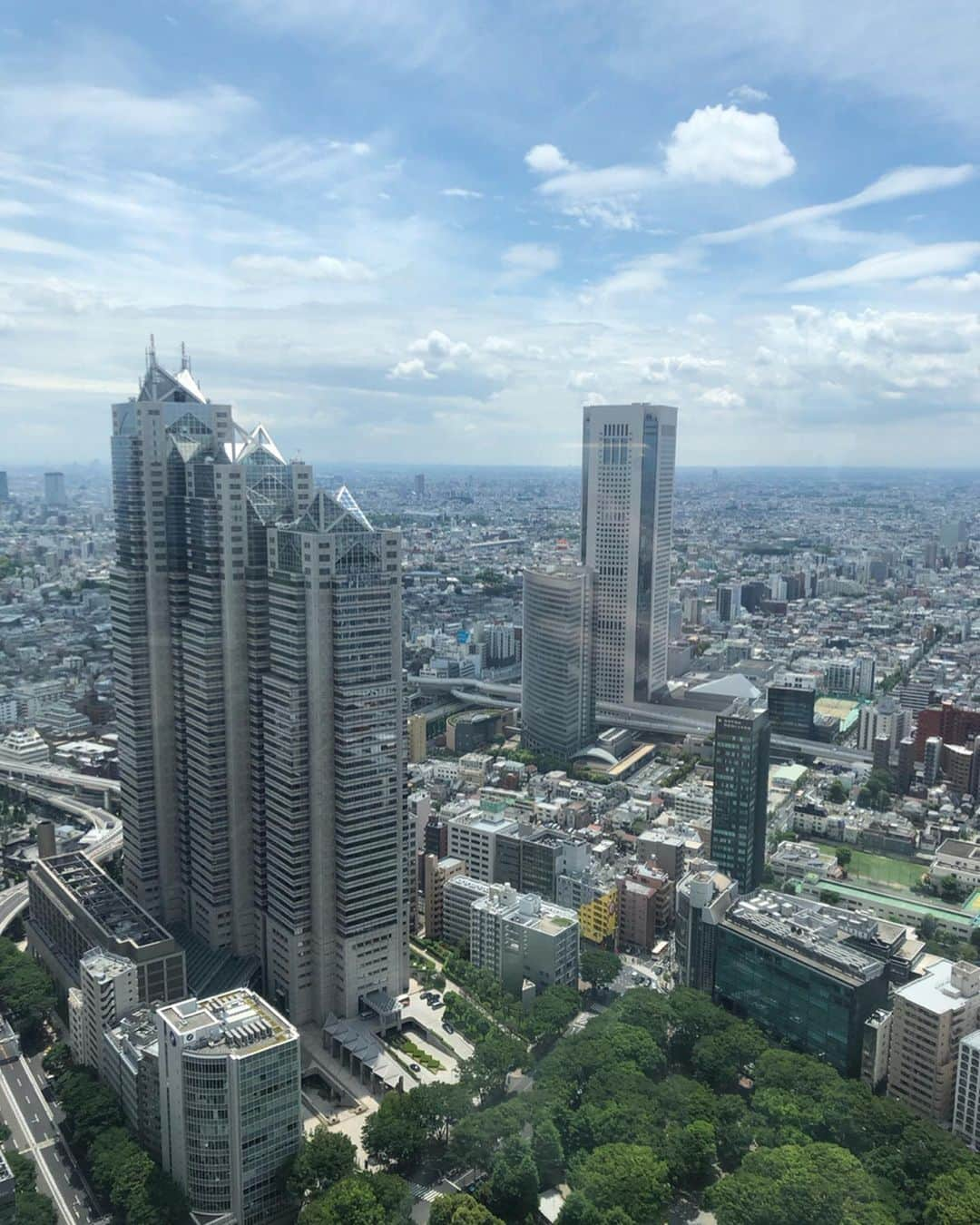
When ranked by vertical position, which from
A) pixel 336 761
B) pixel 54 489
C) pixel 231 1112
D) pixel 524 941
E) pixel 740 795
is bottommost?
pixel 524 941

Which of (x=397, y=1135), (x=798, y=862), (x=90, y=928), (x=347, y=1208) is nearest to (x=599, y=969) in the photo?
(x=397, y=1135)

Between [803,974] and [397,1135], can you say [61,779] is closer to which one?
[397,1135]

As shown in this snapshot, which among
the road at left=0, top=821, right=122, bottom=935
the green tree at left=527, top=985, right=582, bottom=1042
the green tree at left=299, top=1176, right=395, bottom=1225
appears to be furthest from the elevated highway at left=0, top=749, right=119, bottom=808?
the green tree at left=299, top=1176, right=395, bottom=1225

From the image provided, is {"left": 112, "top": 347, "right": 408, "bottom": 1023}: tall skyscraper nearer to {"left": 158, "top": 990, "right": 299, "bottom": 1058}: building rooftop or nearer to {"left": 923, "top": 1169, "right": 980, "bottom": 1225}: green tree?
{"left": 158, "top": 990, "right": 299, "bottom": 1058}: building rooftop

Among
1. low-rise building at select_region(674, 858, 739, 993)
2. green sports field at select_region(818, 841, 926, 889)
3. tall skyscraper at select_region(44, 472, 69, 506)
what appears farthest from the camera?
tall skyscraper at select_region(44, 472, 69, 506)

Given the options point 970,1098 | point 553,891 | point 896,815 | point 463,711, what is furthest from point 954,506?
point 970,1098

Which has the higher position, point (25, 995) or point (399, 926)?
point (399, 926)
